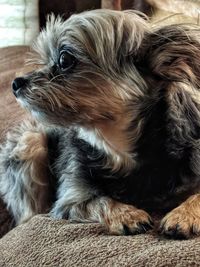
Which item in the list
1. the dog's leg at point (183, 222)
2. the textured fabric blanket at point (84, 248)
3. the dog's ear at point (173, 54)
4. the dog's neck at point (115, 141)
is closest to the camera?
the textured fabric blanket at point (84, 248)

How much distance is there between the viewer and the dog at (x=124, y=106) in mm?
1296

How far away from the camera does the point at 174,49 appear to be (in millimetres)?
1283

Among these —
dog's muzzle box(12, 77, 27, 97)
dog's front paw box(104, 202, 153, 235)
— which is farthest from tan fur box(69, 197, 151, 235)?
dog's muzzle box(12, 77, 27, 97)

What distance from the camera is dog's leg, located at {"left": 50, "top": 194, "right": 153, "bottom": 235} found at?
1237 millimetres

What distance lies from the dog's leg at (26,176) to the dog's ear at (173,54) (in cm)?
50

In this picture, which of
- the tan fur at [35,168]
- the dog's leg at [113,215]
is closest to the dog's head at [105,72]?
the dog's leg at [113,215]

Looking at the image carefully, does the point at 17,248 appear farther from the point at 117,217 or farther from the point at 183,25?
the point at 183,25

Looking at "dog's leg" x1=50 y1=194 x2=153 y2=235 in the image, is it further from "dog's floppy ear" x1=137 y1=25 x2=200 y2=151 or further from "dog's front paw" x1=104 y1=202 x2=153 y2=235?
"dog's floppy ear" x1=137 y1=25 x2=200 y2=151

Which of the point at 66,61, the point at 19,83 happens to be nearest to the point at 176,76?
the point at 66,61

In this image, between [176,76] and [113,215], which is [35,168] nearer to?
[113,215]

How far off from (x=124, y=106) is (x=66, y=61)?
18 centimetres

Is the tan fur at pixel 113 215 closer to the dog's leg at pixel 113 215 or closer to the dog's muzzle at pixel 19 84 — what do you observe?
the dog's leg at pixel 113 215

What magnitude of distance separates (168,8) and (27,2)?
82 centimetres

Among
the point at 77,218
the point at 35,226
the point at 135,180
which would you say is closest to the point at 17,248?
the point at 35,226
